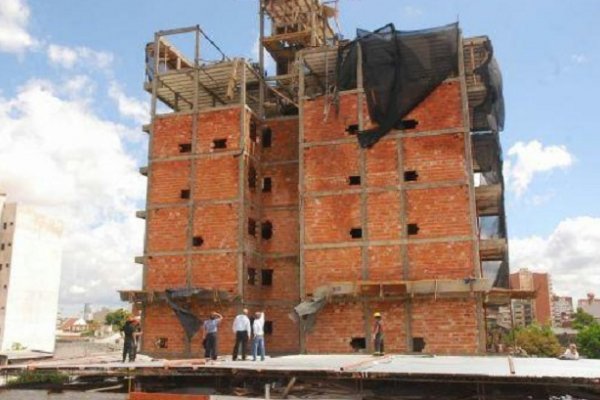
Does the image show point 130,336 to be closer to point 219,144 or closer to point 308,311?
point 308,311

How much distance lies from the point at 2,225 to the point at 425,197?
4910 cm

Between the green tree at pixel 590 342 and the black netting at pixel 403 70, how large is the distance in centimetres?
5672

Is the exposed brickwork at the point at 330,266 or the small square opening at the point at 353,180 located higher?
the small square opening at the point at 353,180

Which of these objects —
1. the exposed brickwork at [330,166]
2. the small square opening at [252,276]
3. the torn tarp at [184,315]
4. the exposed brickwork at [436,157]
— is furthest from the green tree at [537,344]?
the torn tarp at [184,315]

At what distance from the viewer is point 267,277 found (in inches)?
1030

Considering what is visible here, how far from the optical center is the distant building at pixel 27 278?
5588cm

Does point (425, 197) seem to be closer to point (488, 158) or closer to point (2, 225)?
point (488, 158)

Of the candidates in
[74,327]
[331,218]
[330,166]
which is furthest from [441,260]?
[74,327]

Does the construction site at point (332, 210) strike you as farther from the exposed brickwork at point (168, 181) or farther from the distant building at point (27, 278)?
the distant building at point (27, 278)

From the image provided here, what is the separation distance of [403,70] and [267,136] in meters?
7.38

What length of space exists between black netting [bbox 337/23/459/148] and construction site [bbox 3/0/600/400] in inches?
2.1

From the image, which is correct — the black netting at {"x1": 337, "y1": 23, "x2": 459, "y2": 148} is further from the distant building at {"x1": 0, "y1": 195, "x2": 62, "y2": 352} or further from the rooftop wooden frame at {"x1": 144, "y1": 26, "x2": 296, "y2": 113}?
the distant building at {"x1": 0, "y1": 195, "x2": 62, "y2": 352}

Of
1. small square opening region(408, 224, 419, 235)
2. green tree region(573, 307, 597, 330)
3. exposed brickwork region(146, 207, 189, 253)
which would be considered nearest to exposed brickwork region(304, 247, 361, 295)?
small square opening region(408, 224, 419, 235)

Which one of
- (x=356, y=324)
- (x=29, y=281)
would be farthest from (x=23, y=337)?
(x=356, y=324)
